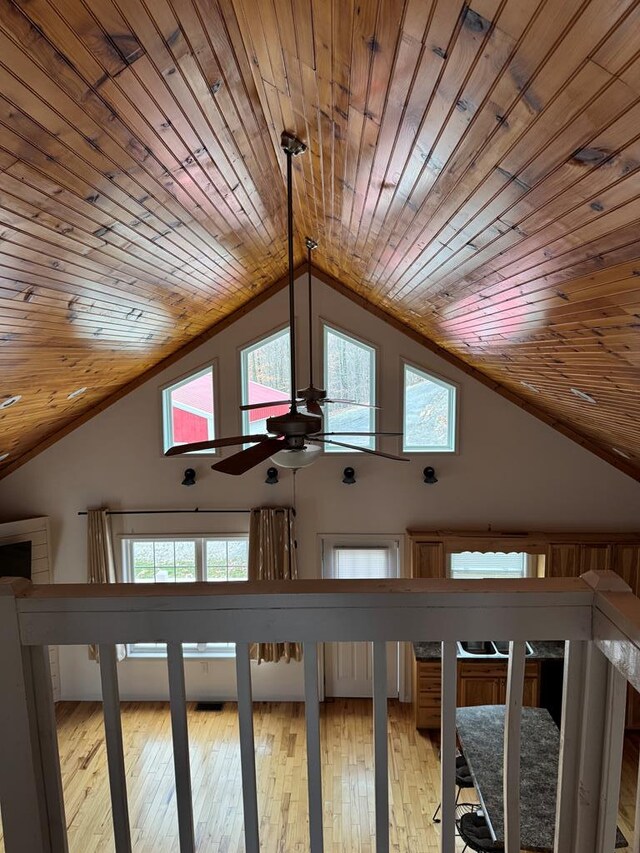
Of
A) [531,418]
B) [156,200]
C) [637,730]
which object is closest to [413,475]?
[531,418]

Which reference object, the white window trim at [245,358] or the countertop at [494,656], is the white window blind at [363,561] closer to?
the countertop at [494,656]

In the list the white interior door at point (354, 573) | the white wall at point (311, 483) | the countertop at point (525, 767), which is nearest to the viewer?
the countertop at point (525, 767)

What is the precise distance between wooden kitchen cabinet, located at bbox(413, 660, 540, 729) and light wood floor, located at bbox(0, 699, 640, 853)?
0.33 m

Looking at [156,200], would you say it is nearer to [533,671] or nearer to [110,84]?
[110,84]

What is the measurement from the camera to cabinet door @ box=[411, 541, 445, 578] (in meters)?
6.36

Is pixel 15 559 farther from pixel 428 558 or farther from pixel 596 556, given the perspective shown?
pixel 596 556

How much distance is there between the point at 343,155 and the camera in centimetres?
226

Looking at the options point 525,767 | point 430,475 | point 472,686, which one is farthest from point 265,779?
point 430,475

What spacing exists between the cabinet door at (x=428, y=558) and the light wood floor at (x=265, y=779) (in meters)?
1.65

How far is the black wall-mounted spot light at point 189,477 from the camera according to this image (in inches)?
263

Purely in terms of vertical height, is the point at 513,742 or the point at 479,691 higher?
the point at 513,742

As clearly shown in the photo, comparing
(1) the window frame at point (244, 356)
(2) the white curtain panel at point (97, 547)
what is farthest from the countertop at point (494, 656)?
(2) the white curtain panel at point (97, 547)

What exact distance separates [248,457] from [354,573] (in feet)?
14.2

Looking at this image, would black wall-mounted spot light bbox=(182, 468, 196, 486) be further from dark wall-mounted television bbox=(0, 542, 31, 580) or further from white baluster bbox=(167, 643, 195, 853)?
white baluster bbox=(167, 643, 195, 853)
